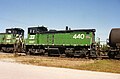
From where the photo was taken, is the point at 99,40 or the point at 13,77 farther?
the point at 99,40

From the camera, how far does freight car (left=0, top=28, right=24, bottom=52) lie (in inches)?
1353

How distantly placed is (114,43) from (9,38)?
1843 centimetres

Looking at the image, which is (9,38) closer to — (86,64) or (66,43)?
(66,43)

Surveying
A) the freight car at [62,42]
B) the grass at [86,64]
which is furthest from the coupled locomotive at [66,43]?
the grass at [86,64]

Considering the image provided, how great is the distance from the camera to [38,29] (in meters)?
29.4

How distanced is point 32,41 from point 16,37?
5.52 metres

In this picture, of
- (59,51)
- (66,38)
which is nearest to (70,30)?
(66,38)

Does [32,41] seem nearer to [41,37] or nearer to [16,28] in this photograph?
[41,37]

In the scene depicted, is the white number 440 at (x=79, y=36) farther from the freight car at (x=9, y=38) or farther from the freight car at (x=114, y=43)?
the freight car at (x=9, y=38)

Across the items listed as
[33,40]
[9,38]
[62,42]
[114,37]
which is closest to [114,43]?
[114,37]

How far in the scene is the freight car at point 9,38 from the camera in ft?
113

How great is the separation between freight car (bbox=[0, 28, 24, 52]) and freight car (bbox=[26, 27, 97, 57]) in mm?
5521

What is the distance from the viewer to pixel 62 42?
26.7m

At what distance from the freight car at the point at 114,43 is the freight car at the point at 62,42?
2.09 m
